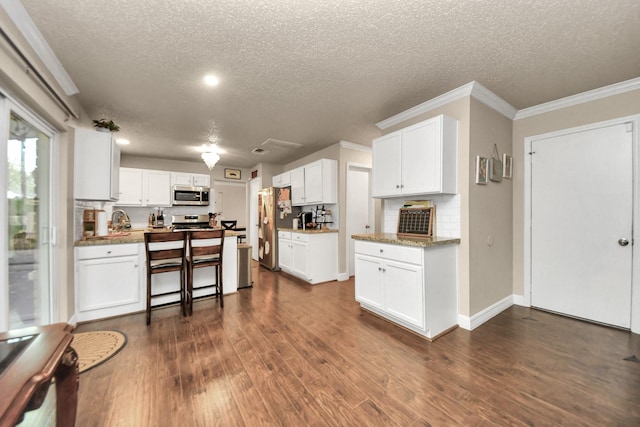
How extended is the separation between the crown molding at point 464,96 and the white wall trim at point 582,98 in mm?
159

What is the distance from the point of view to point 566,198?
2893mm

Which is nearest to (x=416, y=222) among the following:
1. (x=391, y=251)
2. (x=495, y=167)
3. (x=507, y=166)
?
(x=391, y=251)

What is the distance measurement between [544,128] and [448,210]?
5.45 feet

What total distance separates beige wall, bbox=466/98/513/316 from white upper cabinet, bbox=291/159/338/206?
2310 mm

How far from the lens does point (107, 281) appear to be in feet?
9.46

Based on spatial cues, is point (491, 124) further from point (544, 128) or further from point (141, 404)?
point (141, 404)

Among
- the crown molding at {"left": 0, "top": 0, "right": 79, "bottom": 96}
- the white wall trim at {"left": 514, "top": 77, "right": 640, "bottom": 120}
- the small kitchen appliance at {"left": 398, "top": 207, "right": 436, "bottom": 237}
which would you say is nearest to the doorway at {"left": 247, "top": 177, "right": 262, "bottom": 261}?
the crown molding at {"left": 0, "top": 0, "right": 79, "bottom": 96}

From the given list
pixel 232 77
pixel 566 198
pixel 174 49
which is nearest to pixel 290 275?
pixel 232 77

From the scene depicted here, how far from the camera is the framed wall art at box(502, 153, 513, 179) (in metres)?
3.09

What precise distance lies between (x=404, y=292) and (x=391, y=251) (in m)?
0.43

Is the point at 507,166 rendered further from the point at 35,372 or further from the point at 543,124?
the point at 35,372

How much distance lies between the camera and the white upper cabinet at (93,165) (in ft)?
9.23

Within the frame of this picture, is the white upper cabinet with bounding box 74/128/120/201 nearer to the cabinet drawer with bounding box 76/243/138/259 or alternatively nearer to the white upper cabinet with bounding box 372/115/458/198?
the cabinet drawer with bounding box 76/243/138/259

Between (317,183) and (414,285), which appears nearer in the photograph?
(414,285)
